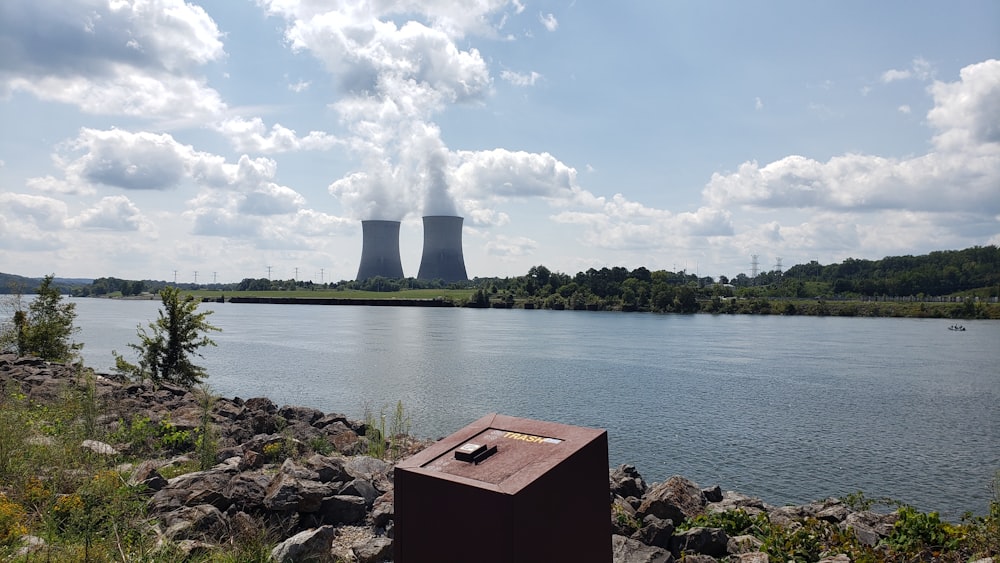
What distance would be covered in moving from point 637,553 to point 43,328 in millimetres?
21920

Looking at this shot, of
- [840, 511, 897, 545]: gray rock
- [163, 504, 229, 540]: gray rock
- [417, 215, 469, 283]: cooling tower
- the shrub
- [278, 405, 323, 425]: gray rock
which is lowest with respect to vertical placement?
[840, 511, 897, 545]: gray rock

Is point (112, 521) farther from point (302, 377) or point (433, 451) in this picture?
point (302, 377)

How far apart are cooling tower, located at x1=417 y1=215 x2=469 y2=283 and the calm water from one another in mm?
60042

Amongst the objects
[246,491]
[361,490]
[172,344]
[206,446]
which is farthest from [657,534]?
[172,344]

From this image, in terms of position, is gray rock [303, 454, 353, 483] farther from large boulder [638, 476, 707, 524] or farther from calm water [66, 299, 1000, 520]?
calm water [66, 299, 1000, 520]

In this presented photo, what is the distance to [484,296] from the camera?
125m

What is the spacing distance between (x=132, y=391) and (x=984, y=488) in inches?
822

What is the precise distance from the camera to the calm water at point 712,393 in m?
17.7

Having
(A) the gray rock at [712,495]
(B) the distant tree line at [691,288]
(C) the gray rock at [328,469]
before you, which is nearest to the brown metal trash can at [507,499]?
(C) the gray rock at [328,469]

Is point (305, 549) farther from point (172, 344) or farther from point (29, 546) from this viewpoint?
point (172, 344)

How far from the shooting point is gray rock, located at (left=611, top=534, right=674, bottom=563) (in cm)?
696

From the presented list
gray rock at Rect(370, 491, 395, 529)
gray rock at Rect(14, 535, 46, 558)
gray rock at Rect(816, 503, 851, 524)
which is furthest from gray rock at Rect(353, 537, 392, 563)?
gray rock at Rect(816, 503, 851, 524)

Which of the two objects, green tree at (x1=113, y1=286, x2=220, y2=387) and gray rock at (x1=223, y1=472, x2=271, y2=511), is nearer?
gray rock at (x1=223, y1=472, x2=271, y2=511)

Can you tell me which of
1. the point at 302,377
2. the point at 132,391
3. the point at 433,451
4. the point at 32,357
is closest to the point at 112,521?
the point at 433,451
